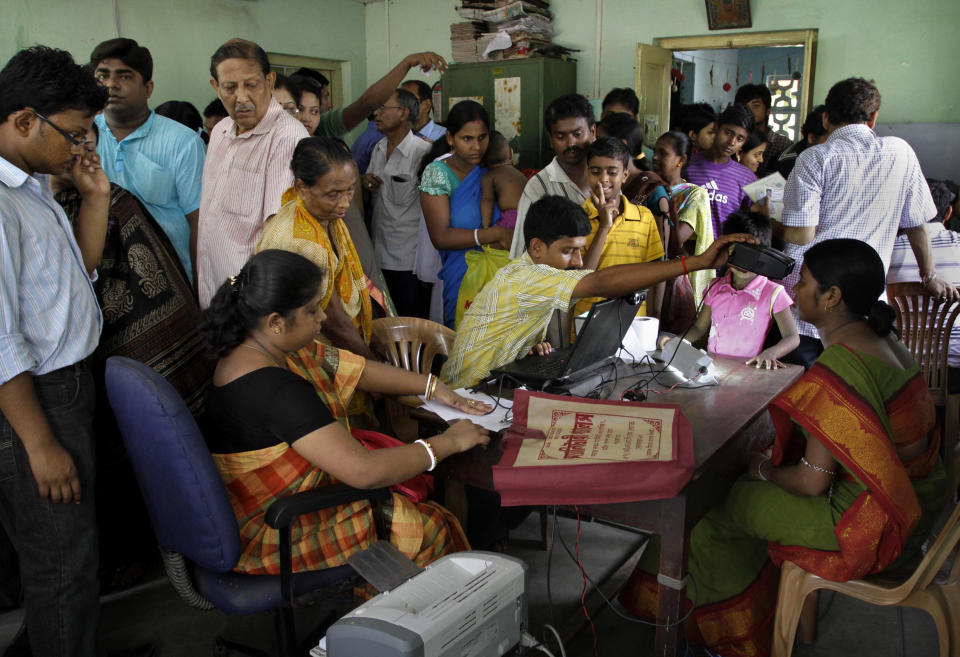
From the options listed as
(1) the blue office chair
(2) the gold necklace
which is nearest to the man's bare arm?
(1) the blue office chair

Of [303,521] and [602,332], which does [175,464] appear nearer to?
[303,521]

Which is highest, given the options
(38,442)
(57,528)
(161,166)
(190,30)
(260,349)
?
(190,30)

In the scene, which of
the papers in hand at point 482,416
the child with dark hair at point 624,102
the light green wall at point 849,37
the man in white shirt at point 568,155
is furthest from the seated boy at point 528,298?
the light green wall at point 849,37

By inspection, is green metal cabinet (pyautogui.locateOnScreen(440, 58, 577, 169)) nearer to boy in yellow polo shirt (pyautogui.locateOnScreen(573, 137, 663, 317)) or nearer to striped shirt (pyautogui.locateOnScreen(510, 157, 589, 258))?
striped shirt (pyautogui.locateOnScreen(510, 157, 589, 258))

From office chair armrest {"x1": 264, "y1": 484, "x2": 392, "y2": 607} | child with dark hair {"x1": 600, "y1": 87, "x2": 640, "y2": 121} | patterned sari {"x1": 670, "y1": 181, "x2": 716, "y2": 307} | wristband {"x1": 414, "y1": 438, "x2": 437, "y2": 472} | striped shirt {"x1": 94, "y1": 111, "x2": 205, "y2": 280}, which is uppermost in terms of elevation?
child with dark hair {"x1": 600, "y1": 87, "x2": 640, "y2": 121}

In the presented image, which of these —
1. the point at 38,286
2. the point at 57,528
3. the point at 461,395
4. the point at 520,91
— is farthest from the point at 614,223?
the point at 520,91

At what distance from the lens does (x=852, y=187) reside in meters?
3.01

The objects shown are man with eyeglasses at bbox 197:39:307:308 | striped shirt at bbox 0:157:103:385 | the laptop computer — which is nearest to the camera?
striped shirt at bbox 0:157:103:385

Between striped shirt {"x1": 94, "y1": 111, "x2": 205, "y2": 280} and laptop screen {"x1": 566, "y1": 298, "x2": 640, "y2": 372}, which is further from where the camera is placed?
striped shirt {"x1": 94, "y1": 111, "x2": 205, "y2": 280}

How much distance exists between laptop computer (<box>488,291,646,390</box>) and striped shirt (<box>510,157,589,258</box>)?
0.81 meters

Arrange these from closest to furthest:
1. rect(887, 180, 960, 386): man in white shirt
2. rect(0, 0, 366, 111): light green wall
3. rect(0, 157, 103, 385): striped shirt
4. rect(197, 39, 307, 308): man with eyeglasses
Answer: rect(0, 157, 103, 385): striped shirt
rect(197, 39, 307, 308): man with eyeglasses
rect(887, 180, 960, 386): man in white shirt
rect(0, 0, 366, 111): light green wall

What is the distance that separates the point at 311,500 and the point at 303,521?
16 centimetres

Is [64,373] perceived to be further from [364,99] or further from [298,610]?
[364,99]

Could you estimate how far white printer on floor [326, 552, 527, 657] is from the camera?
106 centimetres
